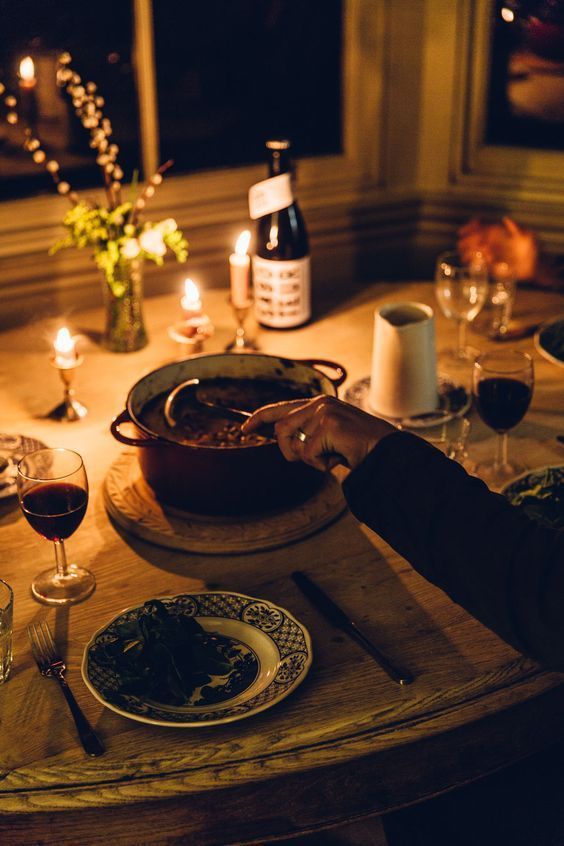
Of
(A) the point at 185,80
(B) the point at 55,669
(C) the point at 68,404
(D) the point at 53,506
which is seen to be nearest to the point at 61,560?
(D) the point at 53,506

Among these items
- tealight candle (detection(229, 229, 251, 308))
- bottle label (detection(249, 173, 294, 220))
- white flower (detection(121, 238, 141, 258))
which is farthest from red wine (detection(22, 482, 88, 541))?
bottle label (detection(249, 173, 294, 220))

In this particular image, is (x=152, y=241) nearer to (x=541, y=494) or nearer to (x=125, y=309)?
(x=125, y=309)

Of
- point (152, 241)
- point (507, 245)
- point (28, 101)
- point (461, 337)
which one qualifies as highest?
point (28, 101)

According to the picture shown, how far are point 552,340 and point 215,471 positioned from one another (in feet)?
3.08

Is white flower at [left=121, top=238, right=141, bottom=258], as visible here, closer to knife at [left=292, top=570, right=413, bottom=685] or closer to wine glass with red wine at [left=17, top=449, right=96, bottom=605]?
wine glass with red wine at [left=17, top=449, right=96, bottom=605]

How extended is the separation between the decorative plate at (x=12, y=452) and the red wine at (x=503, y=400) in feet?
2.38

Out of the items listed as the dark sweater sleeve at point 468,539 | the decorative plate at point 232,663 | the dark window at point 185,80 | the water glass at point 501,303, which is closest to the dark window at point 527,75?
the dark window at point 185,80

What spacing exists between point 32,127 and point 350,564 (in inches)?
57.6

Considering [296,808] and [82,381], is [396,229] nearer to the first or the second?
[82,381]

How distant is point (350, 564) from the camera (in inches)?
51.4

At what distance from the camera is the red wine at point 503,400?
57.8 inches

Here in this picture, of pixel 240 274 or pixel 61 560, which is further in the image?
pixel 240 274

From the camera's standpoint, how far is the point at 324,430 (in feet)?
3.97

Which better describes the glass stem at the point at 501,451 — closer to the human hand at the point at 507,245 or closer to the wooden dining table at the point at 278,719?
the wooden dining table at the point at 278,719
